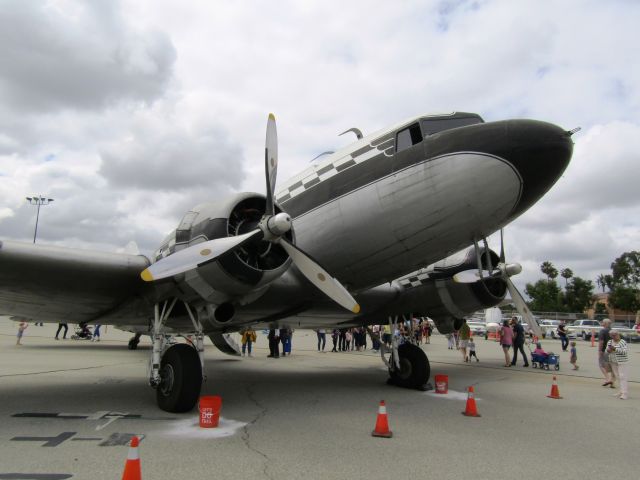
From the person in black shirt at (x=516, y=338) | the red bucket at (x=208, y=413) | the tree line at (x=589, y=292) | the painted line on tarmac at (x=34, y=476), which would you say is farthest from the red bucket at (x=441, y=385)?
the tree line at (x=589, y=292)

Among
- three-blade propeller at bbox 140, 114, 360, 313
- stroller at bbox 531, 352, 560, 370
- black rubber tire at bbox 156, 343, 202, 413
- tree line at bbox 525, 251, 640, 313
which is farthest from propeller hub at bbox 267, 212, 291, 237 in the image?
tree line at bbox 525, 251, 640, 313

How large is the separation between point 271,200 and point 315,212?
5.07 ft

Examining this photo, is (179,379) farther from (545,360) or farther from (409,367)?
(545,360)

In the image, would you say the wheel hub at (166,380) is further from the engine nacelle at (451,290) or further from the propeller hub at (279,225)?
the engine nacelle at (451,290)

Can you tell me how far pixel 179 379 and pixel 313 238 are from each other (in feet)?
10.0

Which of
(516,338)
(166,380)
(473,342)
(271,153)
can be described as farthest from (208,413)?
(473,342)

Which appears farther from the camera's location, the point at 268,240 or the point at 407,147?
the point at 407,147

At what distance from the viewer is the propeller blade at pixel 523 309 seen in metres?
8.49

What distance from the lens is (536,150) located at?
5.99 metres

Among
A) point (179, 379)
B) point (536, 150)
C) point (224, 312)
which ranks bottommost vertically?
point (179, 379)

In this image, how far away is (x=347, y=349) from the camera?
2292 centimetres

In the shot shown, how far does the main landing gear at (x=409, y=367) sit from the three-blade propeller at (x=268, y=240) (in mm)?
4363

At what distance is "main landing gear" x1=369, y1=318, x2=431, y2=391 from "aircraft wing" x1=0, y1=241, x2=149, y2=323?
5.70 meters

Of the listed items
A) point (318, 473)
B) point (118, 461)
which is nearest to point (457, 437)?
point (318, 473)
